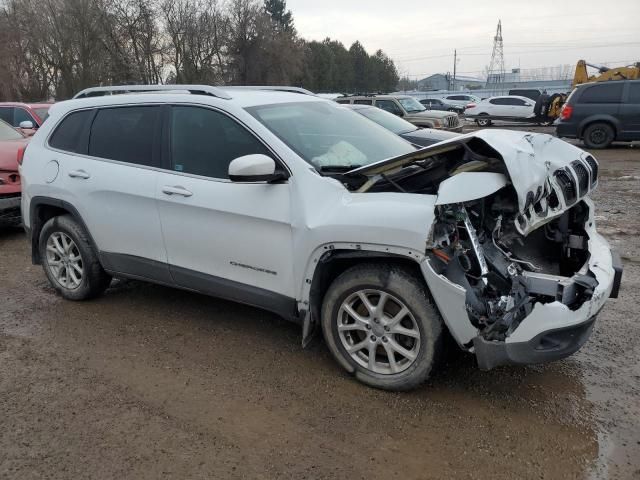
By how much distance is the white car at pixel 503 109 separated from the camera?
84.2ft

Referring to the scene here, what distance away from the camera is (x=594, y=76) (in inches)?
919

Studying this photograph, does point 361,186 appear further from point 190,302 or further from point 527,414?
point 190,302

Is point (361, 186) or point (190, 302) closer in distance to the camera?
point (361, 186)

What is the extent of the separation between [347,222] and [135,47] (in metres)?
47.9

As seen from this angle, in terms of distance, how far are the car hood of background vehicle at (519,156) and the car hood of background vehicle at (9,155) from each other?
560 cm

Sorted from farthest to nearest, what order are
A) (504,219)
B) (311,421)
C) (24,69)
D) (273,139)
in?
(24,69)
(273,139)
(504,219)
(311,421)

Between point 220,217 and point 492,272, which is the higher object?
point 220,217

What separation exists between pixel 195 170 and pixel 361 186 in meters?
1.21

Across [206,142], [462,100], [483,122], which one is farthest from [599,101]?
[462,100]

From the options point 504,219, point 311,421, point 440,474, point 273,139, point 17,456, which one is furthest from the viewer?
point 273,139

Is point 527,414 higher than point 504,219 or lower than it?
lower

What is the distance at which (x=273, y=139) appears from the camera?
11.7 feet

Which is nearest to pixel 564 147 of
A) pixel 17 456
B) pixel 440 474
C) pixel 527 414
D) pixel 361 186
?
pixel 361 186

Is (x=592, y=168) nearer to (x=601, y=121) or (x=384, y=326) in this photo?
(x=384, y=326)
